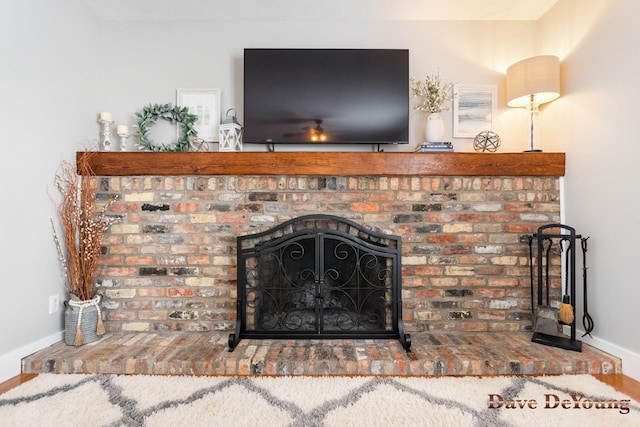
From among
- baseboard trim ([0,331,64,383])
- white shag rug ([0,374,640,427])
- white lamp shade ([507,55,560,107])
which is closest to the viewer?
white shag rug ([0,374,640,427])

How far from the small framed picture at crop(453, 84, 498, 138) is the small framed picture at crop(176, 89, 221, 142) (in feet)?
5.94

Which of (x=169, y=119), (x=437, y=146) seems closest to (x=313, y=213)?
(x=437, y=146)

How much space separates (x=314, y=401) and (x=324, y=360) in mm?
285

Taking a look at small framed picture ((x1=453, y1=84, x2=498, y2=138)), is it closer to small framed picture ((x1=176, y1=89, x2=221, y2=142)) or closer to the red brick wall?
the red brick wall

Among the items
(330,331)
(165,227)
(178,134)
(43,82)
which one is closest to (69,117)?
(43,82)

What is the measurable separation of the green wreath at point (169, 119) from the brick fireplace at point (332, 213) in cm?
29

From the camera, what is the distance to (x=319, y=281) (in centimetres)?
200

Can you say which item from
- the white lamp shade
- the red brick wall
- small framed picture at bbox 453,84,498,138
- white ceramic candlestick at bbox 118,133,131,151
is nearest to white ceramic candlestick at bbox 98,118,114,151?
white ceramic candlestick at bbox 118,133,131,151

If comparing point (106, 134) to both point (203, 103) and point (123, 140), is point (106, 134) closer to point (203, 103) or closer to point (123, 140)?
point (123, 140)

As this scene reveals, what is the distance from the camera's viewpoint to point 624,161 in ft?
5.75

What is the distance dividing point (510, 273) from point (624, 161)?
89 centimetres

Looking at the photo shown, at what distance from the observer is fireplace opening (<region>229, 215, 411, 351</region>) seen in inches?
78.9

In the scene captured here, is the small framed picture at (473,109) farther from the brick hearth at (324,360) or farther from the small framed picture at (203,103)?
the small framed picture at (203,103)

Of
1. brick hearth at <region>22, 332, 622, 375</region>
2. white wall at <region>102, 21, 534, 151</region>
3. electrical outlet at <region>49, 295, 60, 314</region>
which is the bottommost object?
brick hearth at <region>22, 332, 622, 375</region>
